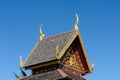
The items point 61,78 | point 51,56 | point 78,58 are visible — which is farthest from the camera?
point 78,58

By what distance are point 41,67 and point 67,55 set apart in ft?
6.00

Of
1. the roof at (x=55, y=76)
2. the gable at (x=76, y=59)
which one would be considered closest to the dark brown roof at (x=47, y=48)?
the gable at (x=76, y=59)

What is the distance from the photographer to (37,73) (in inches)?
934

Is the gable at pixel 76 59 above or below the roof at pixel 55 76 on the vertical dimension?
above

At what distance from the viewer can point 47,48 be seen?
81.0 ft

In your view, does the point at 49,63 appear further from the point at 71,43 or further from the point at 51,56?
the point at 71,43

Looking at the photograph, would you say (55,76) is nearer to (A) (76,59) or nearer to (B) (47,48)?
(B) (47,48)

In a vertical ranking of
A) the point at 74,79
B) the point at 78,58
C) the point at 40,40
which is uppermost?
the point at 40,40

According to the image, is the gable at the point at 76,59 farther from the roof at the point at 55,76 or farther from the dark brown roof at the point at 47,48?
the roof at the point at 55,76

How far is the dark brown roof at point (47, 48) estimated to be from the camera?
77.5 feet

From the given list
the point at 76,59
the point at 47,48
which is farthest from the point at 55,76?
the point at 76,59

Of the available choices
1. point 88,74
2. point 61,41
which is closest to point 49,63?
point 61,41

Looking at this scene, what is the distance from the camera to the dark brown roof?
23.6 metres

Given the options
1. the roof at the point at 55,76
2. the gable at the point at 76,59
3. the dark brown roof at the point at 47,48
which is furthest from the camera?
the gable at the point at 76,59
